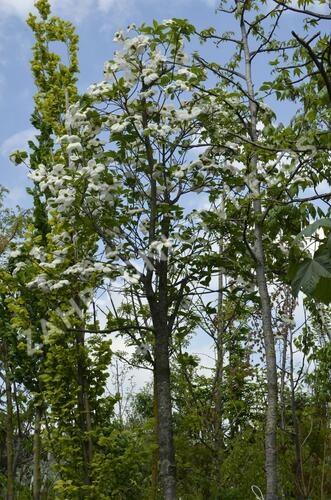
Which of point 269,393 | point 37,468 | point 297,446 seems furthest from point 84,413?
point 297,446

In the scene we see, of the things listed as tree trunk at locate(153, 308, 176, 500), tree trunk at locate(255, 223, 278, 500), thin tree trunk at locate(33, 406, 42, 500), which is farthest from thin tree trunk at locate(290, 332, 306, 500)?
thin tree trunk at locate(33, 406, 42, 500)

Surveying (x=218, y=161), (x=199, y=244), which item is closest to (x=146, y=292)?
(x=199, y=244)

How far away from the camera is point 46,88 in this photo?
9023 millimetres

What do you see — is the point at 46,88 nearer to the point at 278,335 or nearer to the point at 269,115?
the point at 269,115

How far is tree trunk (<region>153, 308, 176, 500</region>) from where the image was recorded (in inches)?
217

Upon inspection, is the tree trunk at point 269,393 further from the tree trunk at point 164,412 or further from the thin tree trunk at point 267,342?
the tree trunk at point 164,412

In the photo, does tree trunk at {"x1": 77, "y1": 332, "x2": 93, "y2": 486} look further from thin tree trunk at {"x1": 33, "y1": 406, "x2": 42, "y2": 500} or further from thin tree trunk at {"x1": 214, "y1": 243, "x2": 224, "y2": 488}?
thin tree trunk at {"x1": 214, "y1": 243, "x2": 224, "y2": 488}

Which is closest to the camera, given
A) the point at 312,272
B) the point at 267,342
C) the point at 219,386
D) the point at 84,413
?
the point at 312,272

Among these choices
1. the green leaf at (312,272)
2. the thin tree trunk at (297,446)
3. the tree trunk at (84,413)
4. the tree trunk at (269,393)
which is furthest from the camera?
the thin tree trunk at (297,446)

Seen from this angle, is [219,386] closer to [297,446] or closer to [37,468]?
[297,446]

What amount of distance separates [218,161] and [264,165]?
471 millimetres

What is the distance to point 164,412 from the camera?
5684mm

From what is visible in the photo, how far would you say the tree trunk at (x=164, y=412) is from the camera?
18.1 ft

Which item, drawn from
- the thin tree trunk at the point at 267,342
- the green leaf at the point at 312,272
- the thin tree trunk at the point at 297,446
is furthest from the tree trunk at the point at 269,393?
the green leaf at the point at 312,272
